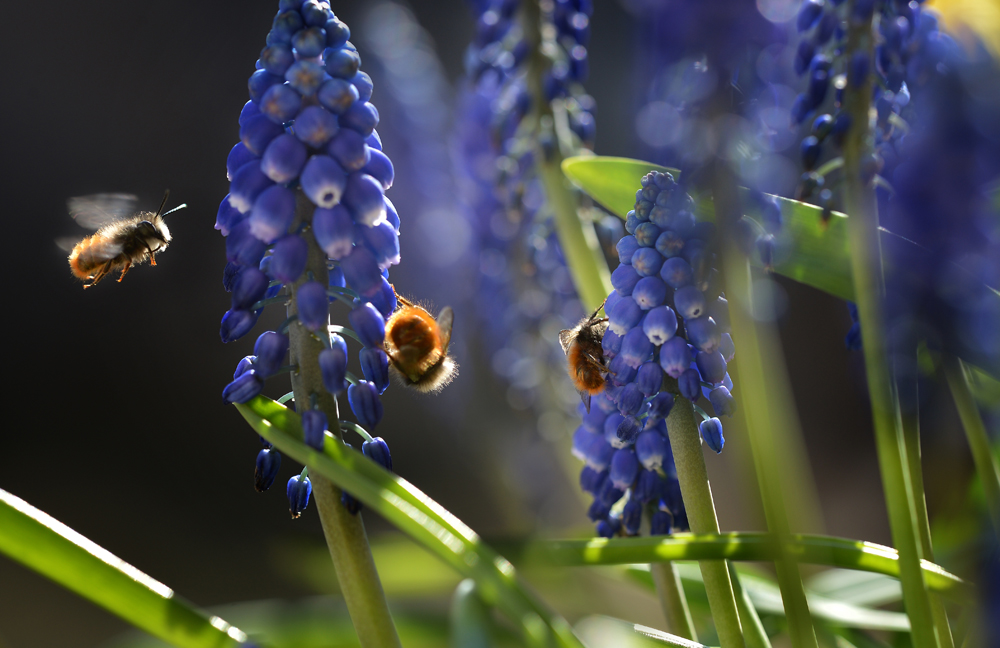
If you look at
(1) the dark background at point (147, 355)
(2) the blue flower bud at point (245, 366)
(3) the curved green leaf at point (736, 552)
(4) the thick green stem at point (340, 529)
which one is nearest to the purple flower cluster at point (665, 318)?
(3) the curved green leaf at point (736, 552)

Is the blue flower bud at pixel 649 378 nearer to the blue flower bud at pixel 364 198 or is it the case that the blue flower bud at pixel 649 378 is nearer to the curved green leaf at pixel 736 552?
the curved green leaf at pixel 736 552

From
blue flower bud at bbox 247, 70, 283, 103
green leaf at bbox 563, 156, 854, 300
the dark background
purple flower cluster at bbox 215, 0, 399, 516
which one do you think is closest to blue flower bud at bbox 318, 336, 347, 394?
purple flower cluster at bbox 215, 0, 399, 516

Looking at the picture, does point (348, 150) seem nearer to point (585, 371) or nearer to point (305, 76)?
point (305, 76)

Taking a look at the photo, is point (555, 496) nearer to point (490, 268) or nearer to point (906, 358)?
point (490, 268)

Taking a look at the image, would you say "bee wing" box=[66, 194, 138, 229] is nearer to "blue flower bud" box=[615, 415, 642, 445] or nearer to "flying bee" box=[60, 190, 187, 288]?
"flying bee" box=[60, 190, 187, 288]

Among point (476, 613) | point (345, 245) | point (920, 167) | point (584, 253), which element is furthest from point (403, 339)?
point (920, 167)

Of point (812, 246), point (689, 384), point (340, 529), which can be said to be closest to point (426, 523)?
point (340, 529)
